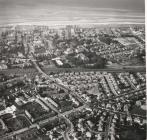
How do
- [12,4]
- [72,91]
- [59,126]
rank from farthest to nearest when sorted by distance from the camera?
[12,4] < [72,91] < [59,126]

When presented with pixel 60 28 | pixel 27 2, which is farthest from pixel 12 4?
pixel 60 28

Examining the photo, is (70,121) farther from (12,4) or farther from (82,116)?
(12,4)

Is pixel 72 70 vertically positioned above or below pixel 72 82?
above
